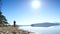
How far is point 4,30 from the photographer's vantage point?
7434mm

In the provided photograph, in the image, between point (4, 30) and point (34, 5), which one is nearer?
point (4, 30)

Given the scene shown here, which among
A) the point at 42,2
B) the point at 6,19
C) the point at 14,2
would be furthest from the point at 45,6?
the point at 6,19

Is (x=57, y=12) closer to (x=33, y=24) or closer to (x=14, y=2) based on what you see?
(x=33, y=24)

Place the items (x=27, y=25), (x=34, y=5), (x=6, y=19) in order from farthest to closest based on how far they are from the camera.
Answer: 1. (x=6, y=19)
2. (x=27, y=25)
3. (x=34, y=5)

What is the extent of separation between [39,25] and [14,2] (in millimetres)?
2723

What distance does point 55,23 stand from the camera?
35.1 feet

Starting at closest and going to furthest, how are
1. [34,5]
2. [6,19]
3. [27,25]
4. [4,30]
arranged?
1. [4,30]
2. [34,5]
3. [27,25]
4. [6,19]

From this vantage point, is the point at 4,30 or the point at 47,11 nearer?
the point at 4,30

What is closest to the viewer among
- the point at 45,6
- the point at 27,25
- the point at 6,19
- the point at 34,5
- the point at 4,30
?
the point at 4,30

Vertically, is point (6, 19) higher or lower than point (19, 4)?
lower

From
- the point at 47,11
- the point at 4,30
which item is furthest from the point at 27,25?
the point at 4,30

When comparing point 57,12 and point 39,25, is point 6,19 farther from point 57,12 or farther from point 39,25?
point 57,12

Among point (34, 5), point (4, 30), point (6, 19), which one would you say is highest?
point (34, 5)

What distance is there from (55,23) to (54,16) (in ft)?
1.87
